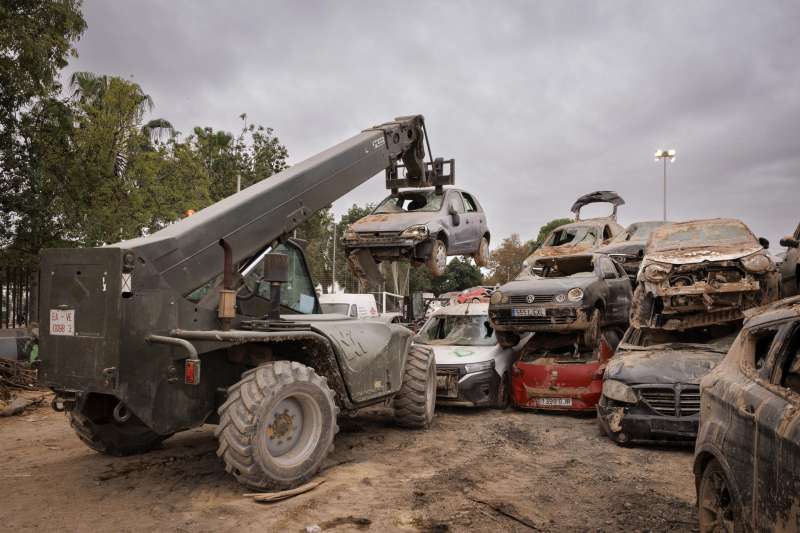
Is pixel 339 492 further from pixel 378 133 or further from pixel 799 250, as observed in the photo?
pixel 799 250

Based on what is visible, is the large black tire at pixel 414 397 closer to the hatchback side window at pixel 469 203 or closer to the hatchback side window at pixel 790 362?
the hatchback side window at pixel 469 203

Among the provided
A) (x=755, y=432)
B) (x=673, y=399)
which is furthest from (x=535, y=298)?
(x=755, y=432)

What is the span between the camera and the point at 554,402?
9547 mm

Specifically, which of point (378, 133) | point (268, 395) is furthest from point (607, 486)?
point (378, 133)

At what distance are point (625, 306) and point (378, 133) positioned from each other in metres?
5.90

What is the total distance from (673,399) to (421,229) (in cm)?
436

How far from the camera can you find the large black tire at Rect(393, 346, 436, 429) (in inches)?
330

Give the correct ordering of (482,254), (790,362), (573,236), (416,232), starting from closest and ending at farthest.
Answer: (790,362) < (416,232) < (482,254) < (573,236)

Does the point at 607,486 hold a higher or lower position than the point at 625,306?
lower

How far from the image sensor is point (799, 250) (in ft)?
29.6

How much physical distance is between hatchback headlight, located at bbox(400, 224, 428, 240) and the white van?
8.16 meters

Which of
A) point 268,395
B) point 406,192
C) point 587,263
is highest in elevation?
point 406,192

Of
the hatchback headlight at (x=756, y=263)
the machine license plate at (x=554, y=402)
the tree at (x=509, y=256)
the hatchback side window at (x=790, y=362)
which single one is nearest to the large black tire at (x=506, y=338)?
the machine license plate at (x=554, y=402)

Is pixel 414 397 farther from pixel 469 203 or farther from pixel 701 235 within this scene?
pixel 701 235
